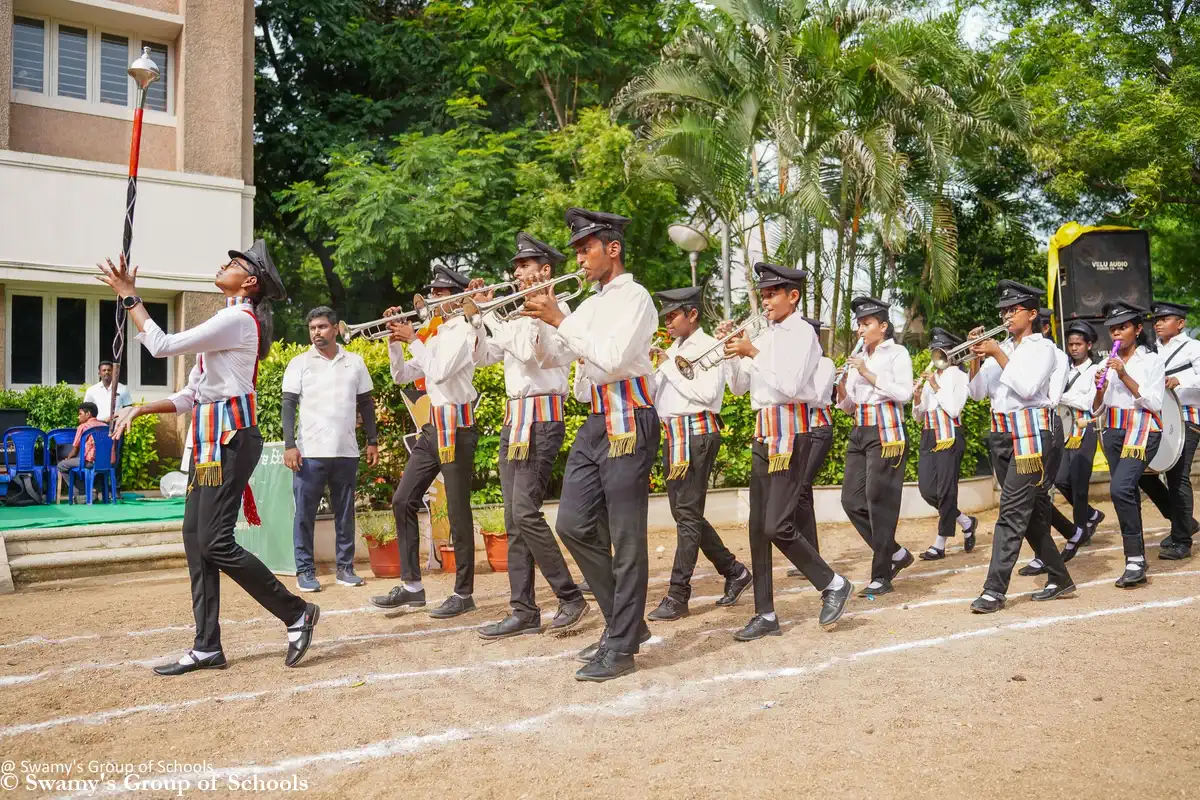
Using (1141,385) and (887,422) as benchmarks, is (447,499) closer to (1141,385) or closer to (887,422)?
(887,422)

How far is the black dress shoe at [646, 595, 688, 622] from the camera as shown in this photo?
23.4ft

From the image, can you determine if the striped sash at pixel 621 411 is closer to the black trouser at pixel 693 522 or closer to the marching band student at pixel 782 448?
the marching band student at pixel 782 448

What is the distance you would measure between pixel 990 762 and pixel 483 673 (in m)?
2.58

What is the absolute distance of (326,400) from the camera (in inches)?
342

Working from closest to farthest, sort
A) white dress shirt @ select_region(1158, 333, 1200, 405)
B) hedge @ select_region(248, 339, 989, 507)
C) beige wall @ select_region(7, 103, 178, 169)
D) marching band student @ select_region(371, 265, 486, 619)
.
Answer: marching band student @ select_region(371, 265, 486, 619), white dress shirt @ select_region(1158, 333, 1200, 405), hedge @ select_region(248, 339, 989, 507), beige wall @ select_region(7, 103, 178, 169)

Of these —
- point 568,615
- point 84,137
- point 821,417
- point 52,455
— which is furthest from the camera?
point 84,137

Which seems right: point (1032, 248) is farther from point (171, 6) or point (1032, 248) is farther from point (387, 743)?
point (387, 743)

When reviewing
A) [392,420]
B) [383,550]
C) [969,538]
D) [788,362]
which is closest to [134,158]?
[392,420]

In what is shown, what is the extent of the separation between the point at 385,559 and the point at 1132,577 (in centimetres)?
582

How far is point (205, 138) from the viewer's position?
15703mm

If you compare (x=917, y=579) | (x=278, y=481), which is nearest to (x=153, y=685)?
(x=278, y=481)

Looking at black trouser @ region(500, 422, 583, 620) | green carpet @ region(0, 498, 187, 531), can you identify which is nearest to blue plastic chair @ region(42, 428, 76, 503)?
green carpet @ region(0, 498, 187, 531)

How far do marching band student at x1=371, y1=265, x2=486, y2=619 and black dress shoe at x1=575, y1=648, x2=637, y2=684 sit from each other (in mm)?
1958

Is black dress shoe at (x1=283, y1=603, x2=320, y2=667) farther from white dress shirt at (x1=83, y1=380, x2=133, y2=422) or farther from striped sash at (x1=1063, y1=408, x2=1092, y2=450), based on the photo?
white dress shirt at (x1=83, y1=380, x2=133, y2=422)
